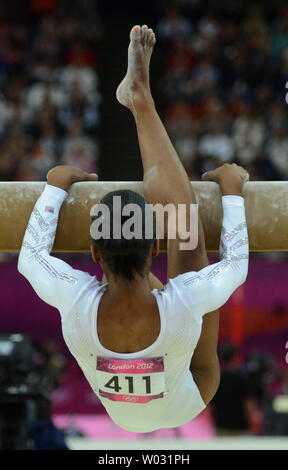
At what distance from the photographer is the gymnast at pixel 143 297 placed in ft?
7.11

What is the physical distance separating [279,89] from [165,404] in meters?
8.11

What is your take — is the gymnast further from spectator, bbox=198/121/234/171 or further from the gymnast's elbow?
spectator, bbox=198/121/234/171

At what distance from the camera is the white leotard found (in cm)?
218

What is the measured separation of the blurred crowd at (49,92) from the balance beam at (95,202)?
19.3 feet

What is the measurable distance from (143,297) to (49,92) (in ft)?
25.3

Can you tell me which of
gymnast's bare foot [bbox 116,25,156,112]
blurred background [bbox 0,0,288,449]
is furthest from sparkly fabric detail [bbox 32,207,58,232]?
blurred background [bbox 0,0,288,449]

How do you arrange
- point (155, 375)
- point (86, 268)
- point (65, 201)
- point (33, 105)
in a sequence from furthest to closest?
1. point (33, 105)
2. point (86, 268)
3. point (65, 201)
4. point (155, 375)

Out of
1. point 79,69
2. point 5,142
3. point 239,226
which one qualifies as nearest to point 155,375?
point 239,226

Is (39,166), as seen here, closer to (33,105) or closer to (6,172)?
(6,172)

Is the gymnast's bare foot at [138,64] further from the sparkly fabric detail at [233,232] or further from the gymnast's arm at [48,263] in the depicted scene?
the sparkly fabric detail at [233,232]

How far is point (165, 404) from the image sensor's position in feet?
7.68

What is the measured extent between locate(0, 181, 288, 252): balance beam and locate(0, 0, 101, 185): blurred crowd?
587 cm

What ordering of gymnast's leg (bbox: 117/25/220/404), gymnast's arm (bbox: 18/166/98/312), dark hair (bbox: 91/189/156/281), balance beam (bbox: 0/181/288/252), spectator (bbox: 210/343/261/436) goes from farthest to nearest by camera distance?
1. spectator (bbox: 210/343/261/436)
2. balance beam (bbox: 0/181/288/252)
3. gymnast's leg (bbox: 117/25/220/404)
4. gymnast's arm (bbox: 18/166/98/312)
5. dark hair (bbox: 91/189/156/281)

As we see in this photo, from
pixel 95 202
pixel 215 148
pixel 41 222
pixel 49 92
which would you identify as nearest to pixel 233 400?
pixel 215 148
